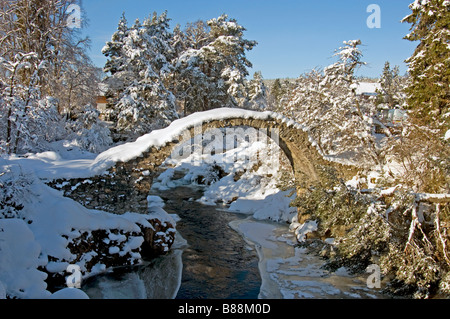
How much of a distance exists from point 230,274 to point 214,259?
1.04m

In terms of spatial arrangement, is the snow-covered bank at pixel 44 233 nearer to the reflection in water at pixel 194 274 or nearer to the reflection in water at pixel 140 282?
the reflection in water at pixel 140 282

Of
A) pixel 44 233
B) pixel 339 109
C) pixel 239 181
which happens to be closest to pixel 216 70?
pixel 239 181

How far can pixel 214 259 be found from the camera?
901 centimetres

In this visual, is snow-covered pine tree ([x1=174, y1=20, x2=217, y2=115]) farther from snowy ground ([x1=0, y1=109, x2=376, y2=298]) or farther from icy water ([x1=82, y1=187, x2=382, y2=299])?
icy water ([x1=82, y1=187, x2=382, y2=299])

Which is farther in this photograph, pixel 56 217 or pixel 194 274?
pixel 194 274

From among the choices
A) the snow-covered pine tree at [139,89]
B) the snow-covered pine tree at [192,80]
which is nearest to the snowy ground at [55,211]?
the snow-covered pine tree at [139,89]

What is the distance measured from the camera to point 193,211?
14641mm

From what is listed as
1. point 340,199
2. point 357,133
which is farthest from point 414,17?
point 340,199

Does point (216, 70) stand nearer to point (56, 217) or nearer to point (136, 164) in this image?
point (136, 164)

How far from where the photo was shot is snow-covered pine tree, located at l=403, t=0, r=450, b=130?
13.4 metres

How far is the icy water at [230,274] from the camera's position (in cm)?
688

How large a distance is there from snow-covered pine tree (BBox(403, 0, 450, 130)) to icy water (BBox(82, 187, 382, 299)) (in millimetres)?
8269

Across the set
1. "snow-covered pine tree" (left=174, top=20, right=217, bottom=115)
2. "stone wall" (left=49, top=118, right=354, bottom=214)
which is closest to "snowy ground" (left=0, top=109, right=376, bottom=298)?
"stone wall" (left=49, top=118, right=354, bottom=214)

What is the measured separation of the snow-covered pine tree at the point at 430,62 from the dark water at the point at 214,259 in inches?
351
